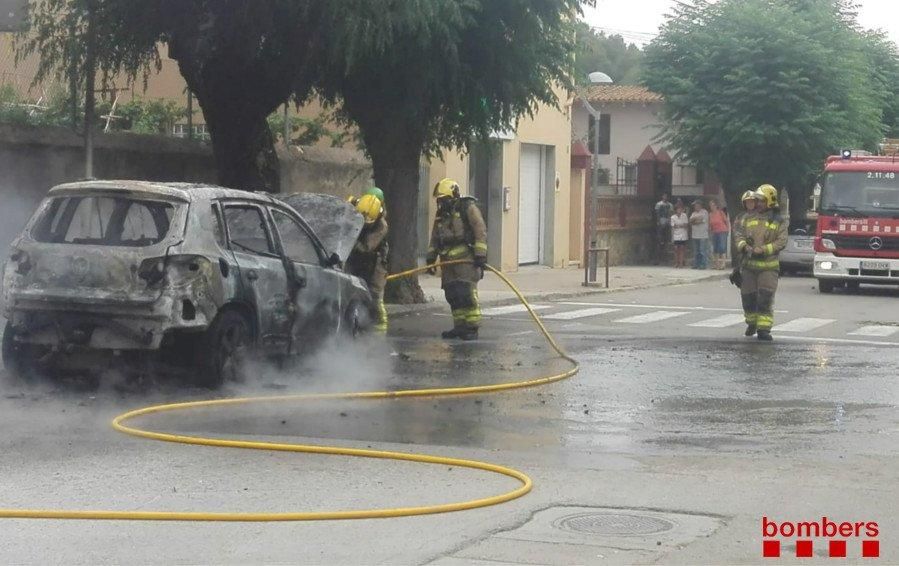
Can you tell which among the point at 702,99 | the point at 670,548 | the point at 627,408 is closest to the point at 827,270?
the point at 702,99

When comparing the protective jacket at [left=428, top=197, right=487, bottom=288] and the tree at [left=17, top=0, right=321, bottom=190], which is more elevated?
the tree at [left=17, top=0, right=321, bottom=190]

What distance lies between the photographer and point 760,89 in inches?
1465

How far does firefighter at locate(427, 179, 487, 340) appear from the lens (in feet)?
52.4

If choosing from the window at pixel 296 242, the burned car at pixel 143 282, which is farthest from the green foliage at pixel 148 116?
the burned car at pixel 143 282

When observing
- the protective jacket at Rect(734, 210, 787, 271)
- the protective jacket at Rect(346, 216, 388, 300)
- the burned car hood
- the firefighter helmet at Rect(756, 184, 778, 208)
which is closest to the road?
the protective jacket at Rect(346, 216, 388, 300)

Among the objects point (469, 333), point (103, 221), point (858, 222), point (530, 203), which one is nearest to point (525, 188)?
point (530, 203)

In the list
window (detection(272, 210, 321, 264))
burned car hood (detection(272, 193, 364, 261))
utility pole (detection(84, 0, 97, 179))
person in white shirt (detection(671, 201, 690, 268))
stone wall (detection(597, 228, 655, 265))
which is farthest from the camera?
stone wall (detection(597, 228, 655, 265))

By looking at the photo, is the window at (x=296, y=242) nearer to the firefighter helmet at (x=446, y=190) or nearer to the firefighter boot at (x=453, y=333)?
the firefighter helmet at (x=446, y=190)

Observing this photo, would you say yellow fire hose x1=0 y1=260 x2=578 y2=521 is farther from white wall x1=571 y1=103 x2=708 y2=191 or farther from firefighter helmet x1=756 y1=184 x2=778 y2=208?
white wall x1=571 y1=103 x2=708 y2=191

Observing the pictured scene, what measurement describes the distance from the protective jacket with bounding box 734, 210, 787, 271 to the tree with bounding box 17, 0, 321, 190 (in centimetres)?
551

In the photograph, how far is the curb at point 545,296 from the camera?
68.4ft

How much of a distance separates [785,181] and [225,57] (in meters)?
23.6

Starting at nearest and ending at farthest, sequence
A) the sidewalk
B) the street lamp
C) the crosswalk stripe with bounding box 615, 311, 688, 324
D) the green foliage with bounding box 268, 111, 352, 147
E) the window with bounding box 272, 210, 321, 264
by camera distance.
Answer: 1. the window with bounding box 272, 210, 321, 264
2. the crosswalk stripe with bounding box 615, 311, 688, 324
3. the sidewalk
4. the green foliage with bounding box 268, 111, 352, 147
5. the street lamp

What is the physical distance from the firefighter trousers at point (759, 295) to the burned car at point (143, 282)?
6.77m
